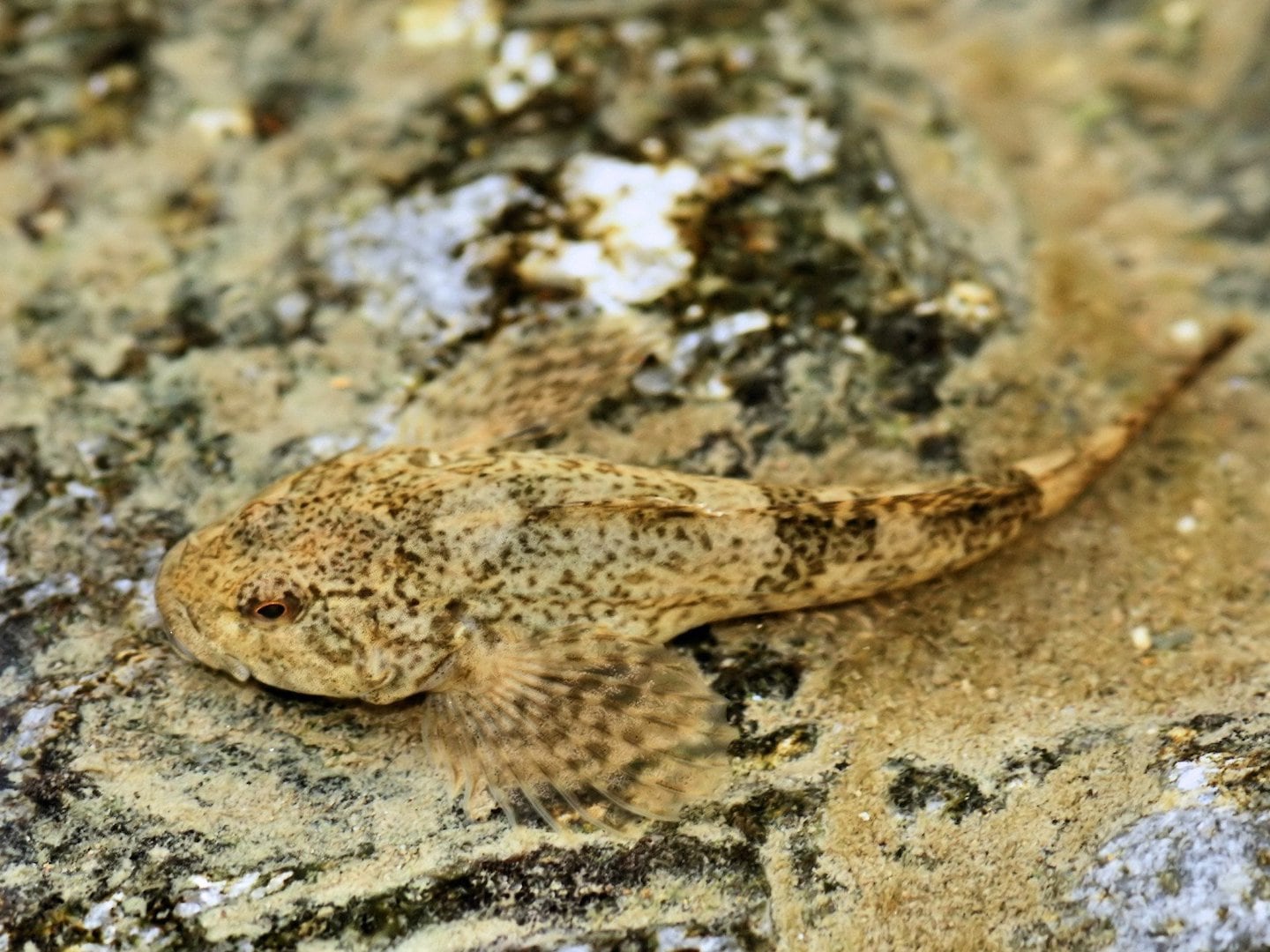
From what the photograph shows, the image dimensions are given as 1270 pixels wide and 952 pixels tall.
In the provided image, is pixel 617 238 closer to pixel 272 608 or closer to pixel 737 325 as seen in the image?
pixel 737 325

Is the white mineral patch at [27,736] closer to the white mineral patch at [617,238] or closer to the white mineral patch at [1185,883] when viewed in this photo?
the white mineral patch at [617,238]

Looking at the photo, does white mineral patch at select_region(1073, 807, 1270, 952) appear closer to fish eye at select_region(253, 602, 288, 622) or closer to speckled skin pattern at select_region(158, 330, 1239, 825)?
speckled skin pattern at select_region(158, 330, 1239, 825)

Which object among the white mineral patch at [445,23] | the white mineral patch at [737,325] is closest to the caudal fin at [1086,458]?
the white mineral patch at [737,325]

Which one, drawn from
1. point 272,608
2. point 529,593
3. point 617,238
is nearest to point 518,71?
point 617,238

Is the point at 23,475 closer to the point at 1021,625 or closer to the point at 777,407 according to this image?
the point at 777,407

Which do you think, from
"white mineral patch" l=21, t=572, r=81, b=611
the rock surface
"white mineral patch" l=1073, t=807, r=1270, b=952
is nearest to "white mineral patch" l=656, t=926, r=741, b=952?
the rock surface

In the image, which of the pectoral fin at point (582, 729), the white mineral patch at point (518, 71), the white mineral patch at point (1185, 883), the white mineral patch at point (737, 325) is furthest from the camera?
the white mineral patch at point (518, 71)

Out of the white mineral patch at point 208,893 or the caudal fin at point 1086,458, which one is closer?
the white mineral patch at point 208,893
